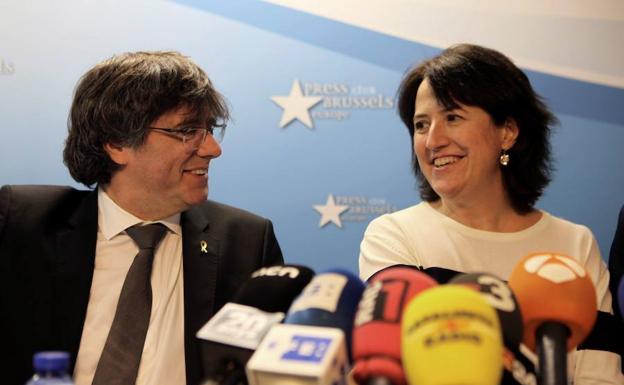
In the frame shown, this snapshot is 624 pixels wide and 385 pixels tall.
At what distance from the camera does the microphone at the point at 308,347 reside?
0.83 m

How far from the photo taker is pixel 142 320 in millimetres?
1860

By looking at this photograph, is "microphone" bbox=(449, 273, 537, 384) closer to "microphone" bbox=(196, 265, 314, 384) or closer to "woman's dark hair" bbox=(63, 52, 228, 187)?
"microphone" bbox=(196, 265, 314, 384)

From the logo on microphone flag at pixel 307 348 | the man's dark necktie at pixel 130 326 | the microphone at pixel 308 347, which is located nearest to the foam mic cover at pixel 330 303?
the microphone at pixel 308 347

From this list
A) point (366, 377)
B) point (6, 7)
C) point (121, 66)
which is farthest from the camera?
point (6, 7)

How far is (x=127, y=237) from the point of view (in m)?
2.03

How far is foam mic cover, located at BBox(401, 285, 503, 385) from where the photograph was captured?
0.81m

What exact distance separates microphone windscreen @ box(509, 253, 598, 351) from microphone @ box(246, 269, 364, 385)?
0.82 feet

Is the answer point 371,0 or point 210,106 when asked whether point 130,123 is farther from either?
point 371,0

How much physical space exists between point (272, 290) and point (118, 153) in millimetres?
1066

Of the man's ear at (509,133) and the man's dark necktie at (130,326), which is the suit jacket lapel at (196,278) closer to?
the man's dark necktie at (130,326)

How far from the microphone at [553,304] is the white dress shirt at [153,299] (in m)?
1.02

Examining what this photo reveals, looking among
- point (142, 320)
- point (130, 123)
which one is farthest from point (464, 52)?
point (142, 320)

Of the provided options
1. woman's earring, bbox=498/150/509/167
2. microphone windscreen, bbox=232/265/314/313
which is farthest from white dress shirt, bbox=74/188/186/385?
woman's earring, bbox=498/150/509/167

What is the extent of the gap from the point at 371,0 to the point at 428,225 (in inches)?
55.2
